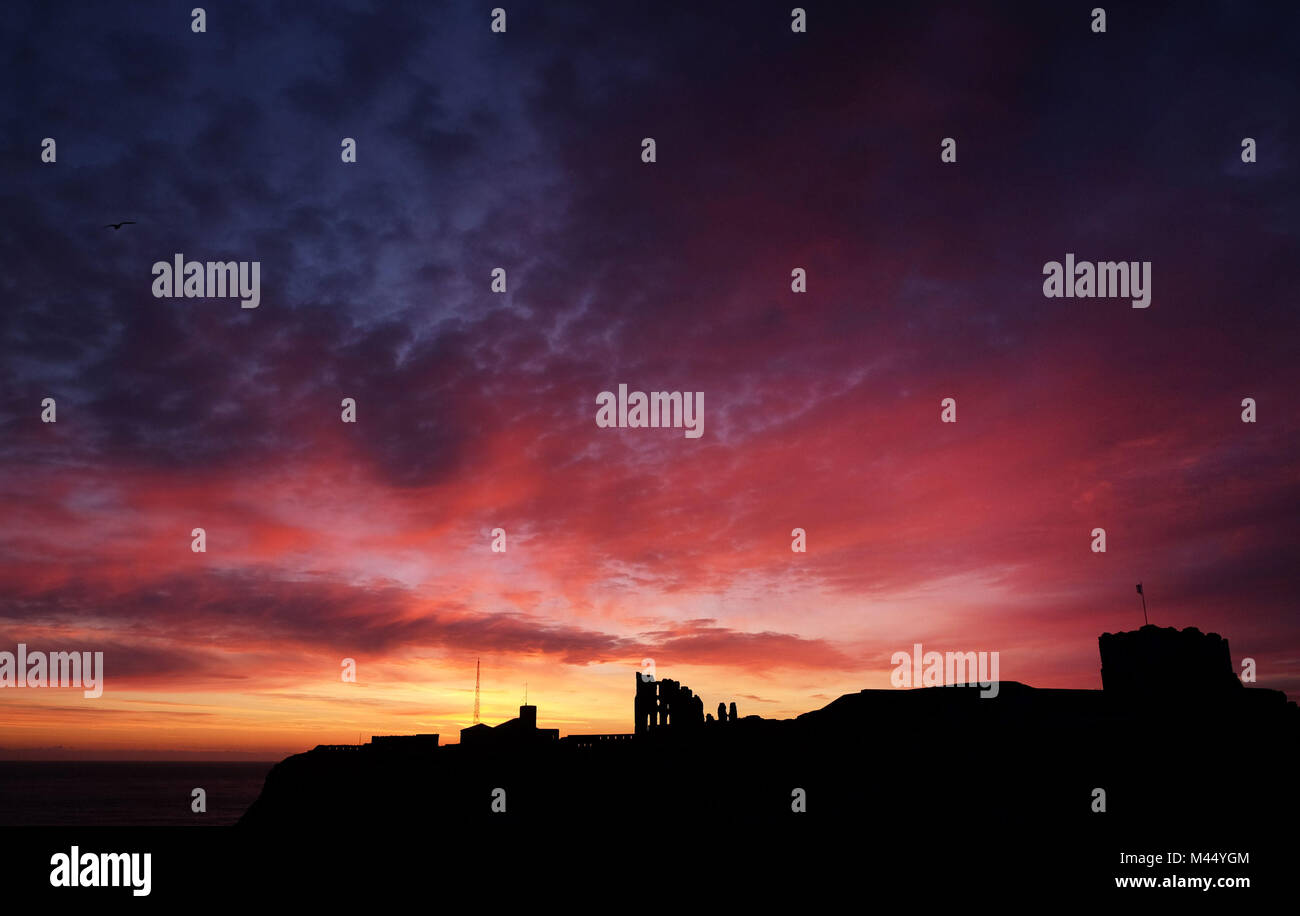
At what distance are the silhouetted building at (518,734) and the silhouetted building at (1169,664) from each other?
31.6m

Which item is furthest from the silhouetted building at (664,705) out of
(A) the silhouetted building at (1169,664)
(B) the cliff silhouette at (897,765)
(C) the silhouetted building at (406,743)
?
(A) the silhouetted building at (1169,664)

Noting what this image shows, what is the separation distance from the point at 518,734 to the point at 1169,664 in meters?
37.1

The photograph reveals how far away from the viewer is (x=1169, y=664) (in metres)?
46.2

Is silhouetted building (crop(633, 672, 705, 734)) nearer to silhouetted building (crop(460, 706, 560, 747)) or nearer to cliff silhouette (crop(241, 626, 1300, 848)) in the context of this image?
cliff silhouette (crop(241, 626, 1300, 848))

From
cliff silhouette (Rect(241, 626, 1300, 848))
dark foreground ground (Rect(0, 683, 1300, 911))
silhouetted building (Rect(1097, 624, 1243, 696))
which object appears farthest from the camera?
silhouetted building (Rect(1097, 624, 1243, 696))

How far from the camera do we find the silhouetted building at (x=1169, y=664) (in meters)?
45.5

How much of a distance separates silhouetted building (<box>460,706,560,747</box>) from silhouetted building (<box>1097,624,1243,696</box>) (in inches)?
1244

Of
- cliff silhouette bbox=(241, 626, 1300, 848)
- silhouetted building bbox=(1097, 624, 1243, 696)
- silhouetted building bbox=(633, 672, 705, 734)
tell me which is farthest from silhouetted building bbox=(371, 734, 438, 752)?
silhouetted building bbox=(1097, 624, 1243, 696)

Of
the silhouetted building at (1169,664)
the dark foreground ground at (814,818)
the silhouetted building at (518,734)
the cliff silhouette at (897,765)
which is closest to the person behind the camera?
the dark foreground ground at (814,818)

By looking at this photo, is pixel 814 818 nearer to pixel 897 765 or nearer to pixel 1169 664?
pixel 897 765

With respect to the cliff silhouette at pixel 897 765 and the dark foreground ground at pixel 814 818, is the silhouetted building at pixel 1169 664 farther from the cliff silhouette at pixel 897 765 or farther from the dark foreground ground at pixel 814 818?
the dark foreground ground at pixel 814 818

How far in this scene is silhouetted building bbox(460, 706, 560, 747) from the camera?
43750 mm
